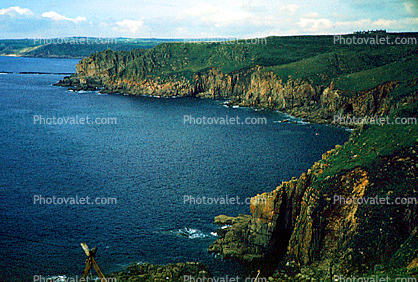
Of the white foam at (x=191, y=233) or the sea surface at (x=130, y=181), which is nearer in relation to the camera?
the sea surface at (x=130, y=181)

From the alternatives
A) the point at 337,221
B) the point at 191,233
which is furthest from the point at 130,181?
the point at 337,221

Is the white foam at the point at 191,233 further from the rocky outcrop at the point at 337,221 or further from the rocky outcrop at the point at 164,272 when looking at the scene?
the rocky outcrop at the point at 164,272

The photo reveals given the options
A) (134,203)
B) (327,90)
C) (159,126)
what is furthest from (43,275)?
(327,90)

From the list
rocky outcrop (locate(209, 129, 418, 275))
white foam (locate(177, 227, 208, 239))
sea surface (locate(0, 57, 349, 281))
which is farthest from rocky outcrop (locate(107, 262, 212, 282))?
white foam (locate(177, 227, 208, 239))

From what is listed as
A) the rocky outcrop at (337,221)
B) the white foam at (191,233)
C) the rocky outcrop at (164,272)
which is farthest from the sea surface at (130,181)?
the rocky outcrop at (337,221)

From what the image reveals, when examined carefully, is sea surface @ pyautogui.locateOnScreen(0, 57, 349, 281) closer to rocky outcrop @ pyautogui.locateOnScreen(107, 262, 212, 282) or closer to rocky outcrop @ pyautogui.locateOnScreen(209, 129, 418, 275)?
rocky outcrop @ pyautogui.locateOnScreen(107, 262, 212, 282)

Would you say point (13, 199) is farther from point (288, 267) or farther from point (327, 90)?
point (327, 90)

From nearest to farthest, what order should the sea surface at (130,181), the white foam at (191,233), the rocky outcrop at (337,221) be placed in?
the rocky outcrop at (337,221) → the sea surface at (130,181) → the white foam at (191,233)

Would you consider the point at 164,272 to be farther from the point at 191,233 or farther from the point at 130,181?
the point at 130,181
